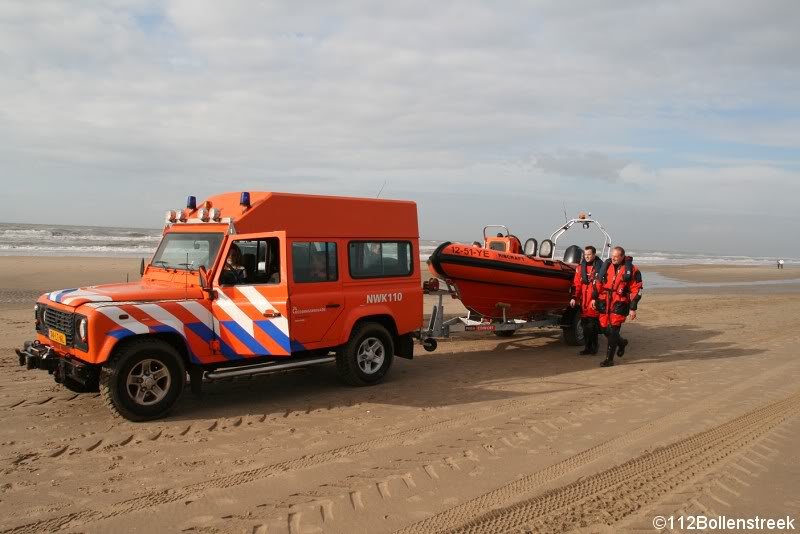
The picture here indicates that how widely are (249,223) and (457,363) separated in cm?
403

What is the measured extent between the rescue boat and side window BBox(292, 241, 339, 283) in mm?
2442

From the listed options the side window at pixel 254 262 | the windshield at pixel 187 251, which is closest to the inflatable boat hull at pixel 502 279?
the side window at pixel 254 262

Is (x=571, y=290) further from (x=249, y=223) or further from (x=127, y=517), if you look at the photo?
(x=127, y=517)

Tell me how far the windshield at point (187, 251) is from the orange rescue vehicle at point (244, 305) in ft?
0.05

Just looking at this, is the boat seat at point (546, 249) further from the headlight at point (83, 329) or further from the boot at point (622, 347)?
the headlight at point (83, 329)

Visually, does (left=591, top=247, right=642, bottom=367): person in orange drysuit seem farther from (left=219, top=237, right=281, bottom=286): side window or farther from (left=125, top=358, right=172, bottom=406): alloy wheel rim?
(left=125, top=358, right=172, bottom=406): alloy wheel rim

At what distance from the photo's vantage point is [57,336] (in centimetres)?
593

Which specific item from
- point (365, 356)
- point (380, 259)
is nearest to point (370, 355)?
point (365, 356)

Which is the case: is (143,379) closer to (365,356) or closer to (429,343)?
(365,356)

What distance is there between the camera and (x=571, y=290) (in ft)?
34.3

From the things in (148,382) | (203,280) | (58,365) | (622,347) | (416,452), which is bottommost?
(416,452)

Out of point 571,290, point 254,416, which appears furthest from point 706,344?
point 254,416

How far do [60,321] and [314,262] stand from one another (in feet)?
8.74

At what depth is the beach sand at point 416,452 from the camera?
13.0ft
